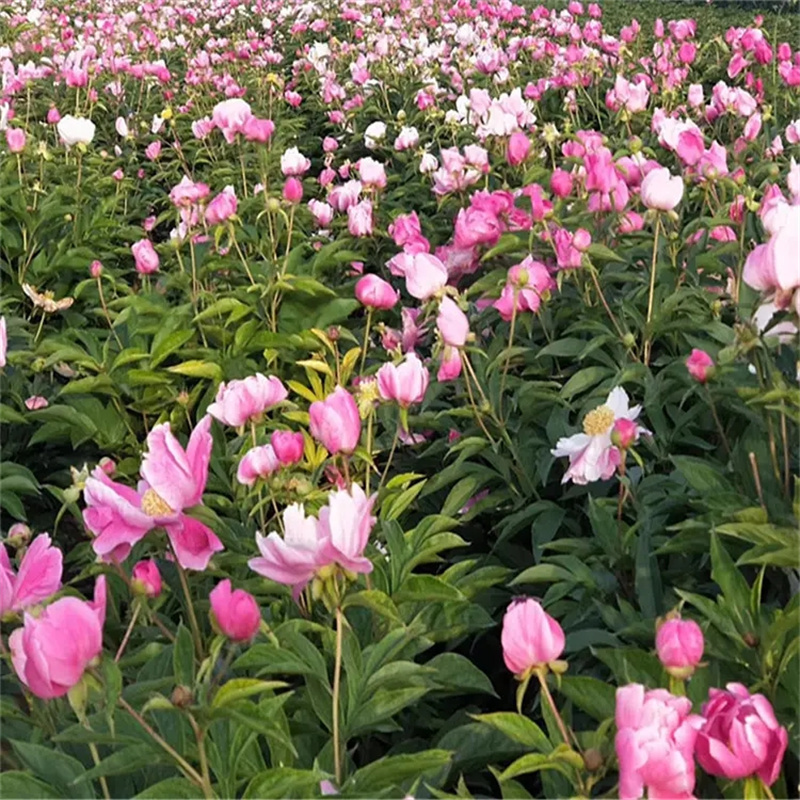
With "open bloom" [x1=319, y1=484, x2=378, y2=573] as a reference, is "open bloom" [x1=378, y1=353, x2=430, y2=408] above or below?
below

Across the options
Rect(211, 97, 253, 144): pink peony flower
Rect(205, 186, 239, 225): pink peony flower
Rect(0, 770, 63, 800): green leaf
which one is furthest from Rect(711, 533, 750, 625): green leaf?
Rect(211, 97, 253, 144): pink peony flower

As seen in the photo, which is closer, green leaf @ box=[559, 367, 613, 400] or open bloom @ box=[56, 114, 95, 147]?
green leaf @ box=[559, 367, 613, 400]

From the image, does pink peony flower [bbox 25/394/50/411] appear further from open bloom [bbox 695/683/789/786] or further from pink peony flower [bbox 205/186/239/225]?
open bloom [bbox 695/683/789/786]

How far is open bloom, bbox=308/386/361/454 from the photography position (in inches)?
50.1

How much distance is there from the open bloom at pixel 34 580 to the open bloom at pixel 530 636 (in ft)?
1.56

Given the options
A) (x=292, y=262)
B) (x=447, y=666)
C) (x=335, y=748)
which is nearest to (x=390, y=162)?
(x=292, y=262)

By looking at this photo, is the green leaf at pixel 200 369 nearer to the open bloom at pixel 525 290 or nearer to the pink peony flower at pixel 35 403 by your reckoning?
the pink peony flower at pixel 35 403

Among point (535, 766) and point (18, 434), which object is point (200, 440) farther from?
point (18, 434)

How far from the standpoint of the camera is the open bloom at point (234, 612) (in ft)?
3.09

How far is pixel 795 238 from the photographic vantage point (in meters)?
1.18

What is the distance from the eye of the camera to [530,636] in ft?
3.02

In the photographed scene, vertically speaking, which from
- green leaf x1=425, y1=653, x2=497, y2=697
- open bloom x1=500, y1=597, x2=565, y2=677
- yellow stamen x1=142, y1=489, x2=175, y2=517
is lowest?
green leaf x1=425, y1=653, x2=497, y2=697

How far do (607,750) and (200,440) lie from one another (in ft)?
1.76

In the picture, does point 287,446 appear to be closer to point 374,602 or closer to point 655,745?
point 374,602
